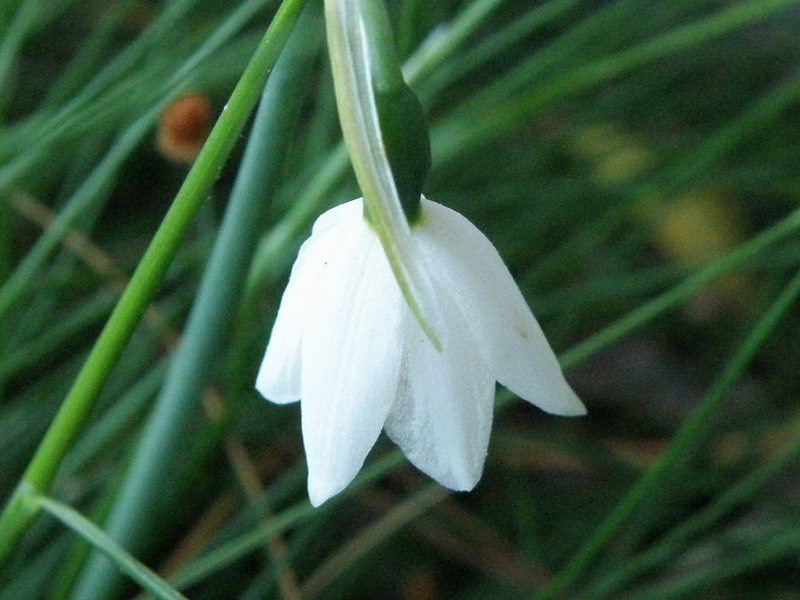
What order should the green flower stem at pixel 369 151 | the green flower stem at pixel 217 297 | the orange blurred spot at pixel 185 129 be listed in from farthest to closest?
the orange blurred spot at pixel 185 129 → the green flower stem at pixel 217 297 → the green flower stem at pixel 369 151

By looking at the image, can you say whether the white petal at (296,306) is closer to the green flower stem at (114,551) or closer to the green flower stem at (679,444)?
the green flower stem at (114,551)

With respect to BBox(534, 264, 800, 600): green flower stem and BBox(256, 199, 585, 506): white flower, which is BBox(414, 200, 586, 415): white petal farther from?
BBox(534, 264, 800, 600): green flower stem

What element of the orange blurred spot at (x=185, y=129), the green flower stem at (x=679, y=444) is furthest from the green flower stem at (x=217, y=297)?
the green flower stem at (x=679, y=444)

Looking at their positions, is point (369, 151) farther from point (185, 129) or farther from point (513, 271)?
point (513, 271)

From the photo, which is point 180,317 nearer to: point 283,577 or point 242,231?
point 283,577

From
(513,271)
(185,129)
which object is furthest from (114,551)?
(513,271)

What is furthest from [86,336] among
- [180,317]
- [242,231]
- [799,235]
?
[799,235]

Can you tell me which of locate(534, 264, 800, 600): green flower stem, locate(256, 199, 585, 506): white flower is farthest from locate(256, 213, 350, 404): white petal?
locate(534, 264, 800, 600): green flower stem
